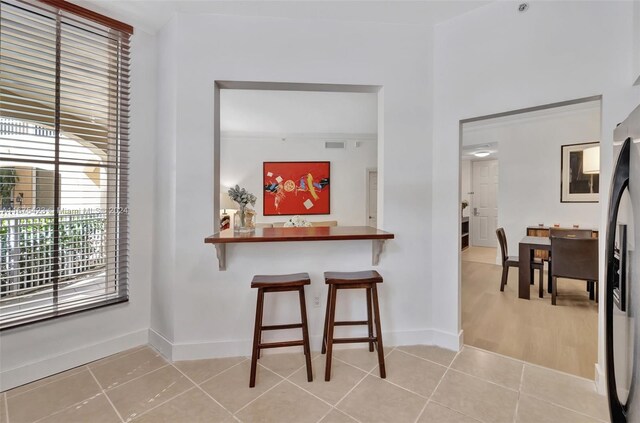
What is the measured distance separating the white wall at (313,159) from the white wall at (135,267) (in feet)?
11.3

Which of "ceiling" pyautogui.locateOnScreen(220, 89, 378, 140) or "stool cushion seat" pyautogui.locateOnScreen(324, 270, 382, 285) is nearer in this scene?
"stool cushion seat" pyautogui.locateOnScreen(324, 270, 382, 285)

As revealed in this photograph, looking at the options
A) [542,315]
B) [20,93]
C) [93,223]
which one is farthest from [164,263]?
[542,315]

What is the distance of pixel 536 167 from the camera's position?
498cm

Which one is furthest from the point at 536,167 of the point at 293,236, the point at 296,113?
the point at 293,236

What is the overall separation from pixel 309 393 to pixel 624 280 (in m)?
1.70

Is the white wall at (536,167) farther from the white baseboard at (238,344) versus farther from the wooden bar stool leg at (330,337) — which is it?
the wooden bar stool leg at (330,337)

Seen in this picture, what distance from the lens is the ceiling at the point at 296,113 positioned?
3990 millimetres

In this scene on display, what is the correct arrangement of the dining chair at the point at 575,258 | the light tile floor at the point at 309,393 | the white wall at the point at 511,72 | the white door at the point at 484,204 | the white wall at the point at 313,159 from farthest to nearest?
the white door at the point at 484,204 < the white wall at the point at 313,159 < the dining chair at the point at 575,258 < the white wall at the point at 511,72 < the light tile floor at the point at 309,393

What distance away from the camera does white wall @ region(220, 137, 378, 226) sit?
234 inches

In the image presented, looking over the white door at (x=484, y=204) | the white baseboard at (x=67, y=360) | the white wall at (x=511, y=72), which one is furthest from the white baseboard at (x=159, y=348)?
the white door at (x=484, y=204)

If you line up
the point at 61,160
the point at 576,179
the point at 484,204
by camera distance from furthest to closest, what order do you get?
1. the point at 484,204
2. the point at 576,179
3. the point at 61,160

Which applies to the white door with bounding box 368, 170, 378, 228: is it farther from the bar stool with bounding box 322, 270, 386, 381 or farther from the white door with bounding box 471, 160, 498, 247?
the bar stool with bounding box 322, 270, 386, 381

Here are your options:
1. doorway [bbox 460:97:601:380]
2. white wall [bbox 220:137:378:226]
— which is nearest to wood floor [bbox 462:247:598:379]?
doorway [bbox 460:97:601:380]

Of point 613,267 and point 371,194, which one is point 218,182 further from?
point 371,194
